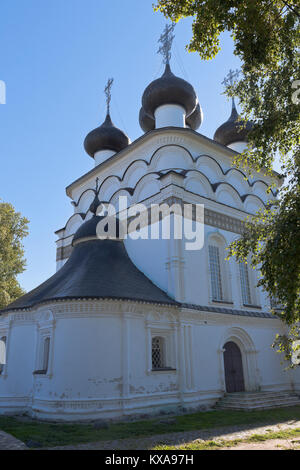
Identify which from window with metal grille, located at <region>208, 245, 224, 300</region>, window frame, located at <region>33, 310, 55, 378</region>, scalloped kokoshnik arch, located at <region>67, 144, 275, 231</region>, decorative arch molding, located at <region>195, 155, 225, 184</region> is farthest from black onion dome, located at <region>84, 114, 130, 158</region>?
window frame, located at <region>33, 310, 55, 378</region>

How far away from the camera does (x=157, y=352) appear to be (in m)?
9.94

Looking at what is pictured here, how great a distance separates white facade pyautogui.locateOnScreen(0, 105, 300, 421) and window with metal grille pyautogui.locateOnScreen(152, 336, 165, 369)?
40mm

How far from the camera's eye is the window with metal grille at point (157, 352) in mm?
9789

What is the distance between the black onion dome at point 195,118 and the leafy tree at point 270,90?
987cm

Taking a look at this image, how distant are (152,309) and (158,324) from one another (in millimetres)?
440

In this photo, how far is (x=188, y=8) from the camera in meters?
6.01

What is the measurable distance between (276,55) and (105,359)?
23.0 feet

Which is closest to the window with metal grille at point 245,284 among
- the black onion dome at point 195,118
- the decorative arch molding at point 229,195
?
the decorative arch molding at point 229,195

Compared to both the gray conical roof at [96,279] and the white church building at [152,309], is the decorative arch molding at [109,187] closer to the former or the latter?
the white church building at [152,309]

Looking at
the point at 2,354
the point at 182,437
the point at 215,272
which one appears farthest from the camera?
the point at 215,272

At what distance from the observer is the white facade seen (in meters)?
8.55

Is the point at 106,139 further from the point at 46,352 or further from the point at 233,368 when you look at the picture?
the point at 233,368

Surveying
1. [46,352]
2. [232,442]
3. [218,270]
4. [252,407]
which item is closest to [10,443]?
[232,442]

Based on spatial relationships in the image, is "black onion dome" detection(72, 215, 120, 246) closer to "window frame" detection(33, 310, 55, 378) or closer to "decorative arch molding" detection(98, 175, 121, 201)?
"window frame" detection(33, 310, 55, 378)
